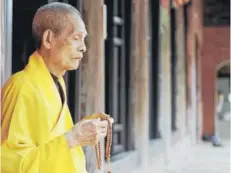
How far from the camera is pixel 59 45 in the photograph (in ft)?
6.11

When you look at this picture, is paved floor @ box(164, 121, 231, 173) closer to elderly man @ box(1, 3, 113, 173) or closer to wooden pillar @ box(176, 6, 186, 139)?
wooden pillar @ box(176, 6, 186, 139)

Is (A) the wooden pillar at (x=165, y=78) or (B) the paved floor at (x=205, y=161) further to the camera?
(B) the paved floor at (x=205, y=161)

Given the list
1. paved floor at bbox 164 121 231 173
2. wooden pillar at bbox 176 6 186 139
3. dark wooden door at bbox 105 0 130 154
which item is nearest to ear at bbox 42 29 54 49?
dark wooden door at bbox 105 0 130 154

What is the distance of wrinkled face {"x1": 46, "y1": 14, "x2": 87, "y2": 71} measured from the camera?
6.08ft

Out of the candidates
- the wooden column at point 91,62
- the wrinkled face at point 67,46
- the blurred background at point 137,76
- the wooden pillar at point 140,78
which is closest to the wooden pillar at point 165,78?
the blurred background at point 137,76

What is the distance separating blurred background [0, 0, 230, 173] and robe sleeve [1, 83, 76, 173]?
2.37 feet

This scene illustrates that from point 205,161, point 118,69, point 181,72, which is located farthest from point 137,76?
point 181,72

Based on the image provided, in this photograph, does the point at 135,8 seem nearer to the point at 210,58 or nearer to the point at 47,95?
the point at 47,95

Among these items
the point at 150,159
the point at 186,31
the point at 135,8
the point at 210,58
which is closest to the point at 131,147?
the point at 150,159

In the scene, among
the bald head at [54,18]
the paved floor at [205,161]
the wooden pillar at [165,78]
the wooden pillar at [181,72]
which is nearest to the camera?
the bald head at [54,18]

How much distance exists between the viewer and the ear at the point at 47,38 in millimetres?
1849

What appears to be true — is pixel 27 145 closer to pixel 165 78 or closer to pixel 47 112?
pixel 47 112

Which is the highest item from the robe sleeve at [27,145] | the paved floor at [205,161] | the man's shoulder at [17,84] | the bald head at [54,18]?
the bald head at [54,18]

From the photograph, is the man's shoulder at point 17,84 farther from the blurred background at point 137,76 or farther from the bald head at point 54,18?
the blurred background at point 137,76
